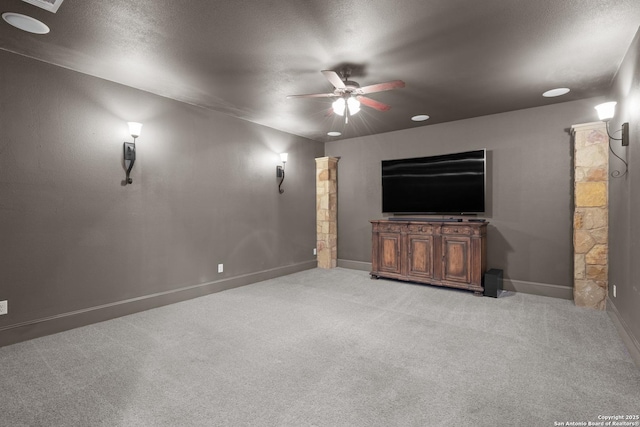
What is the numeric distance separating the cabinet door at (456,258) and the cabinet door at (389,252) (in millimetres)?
732

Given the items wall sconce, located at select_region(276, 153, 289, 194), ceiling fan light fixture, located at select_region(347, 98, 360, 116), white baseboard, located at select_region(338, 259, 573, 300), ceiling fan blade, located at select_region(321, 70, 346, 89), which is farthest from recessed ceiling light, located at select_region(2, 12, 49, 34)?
white baseboard, located at select_region(338, 259, 573, 300)

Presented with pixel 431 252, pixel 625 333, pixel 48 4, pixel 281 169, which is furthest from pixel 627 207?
pixel 48 4

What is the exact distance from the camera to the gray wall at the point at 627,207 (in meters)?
2.46

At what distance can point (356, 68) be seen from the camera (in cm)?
307

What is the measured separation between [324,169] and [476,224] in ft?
9.86

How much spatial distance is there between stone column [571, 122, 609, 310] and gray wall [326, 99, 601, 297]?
1.29ft

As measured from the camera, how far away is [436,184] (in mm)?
5016

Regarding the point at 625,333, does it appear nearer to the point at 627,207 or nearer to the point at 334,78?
the point at 627,207

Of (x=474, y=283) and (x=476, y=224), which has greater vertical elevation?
(x=476, y=224)

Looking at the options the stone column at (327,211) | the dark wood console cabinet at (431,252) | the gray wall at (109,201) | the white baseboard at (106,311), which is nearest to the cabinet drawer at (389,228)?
the dark wood console cabinet at (431,252)

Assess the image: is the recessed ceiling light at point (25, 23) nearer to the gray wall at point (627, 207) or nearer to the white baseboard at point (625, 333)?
the gray wall at point (627, 207)

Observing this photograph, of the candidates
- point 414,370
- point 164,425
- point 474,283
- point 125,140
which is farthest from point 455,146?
point 164,425

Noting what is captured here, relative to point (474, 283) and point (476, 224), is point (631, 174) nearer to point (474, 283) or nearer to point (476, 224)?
point (476, 224)

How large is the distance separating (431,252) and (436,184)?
1147mm
